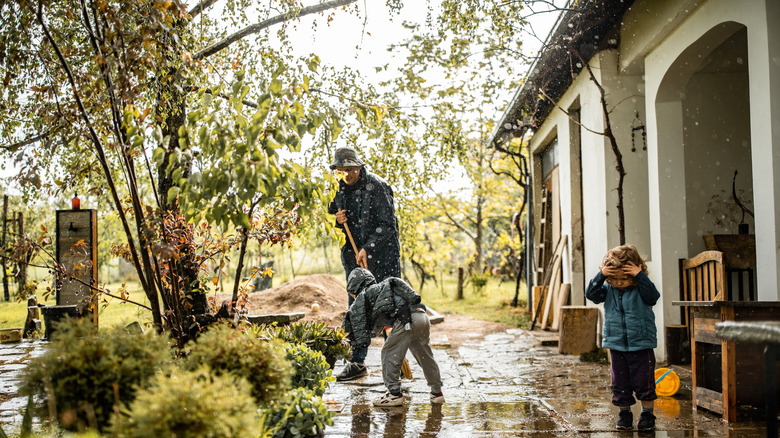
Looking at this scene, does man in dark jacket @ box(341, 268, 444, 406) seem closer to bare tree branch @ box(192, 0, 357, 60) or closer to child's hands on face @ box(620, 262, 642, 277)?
child's hands on face @ box(620, 262, 642, 277)

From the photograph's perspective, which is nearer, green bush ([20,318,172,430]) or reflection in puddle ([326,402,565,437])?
green bush ([20,318,172,430])

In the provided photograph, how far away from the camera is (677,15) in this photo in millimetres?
5098

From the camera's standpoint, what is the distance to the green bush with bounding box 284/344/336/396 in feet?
11.2

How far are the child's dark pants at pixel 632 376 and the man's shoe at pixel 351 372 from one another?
2285 millimetres

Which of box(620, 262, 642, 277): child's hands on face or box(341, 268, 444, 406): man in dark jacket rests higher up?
box(620, 262, 642, 277): child's hands on face

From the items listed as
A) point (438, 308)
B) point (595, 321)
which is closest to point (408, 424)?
point (595, 321)

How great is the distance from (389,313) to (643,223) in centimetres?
380

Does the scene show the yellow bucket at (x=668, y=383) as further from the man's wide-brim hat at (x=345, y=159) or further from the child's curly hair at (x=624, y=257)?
the man's wide-brim hat at (x=345, y=159)

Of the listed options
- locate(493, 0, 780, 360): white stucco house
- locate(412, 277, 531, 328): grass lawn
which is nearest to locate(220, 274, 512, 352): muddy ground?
locate(412, 277, 531, 328): grass lawn

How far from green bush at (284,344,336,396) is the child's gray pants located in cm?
77

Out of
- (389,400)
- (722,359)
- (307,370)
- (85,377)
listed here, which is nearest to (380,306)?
(389,400)

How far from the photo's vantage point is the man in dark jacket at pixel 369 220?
522 centimetres

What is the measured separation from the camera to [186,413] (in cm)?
168

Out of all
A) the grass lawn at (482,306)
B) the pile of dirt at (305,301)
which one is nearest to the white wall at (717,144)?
the grass lawn at (482,306)
